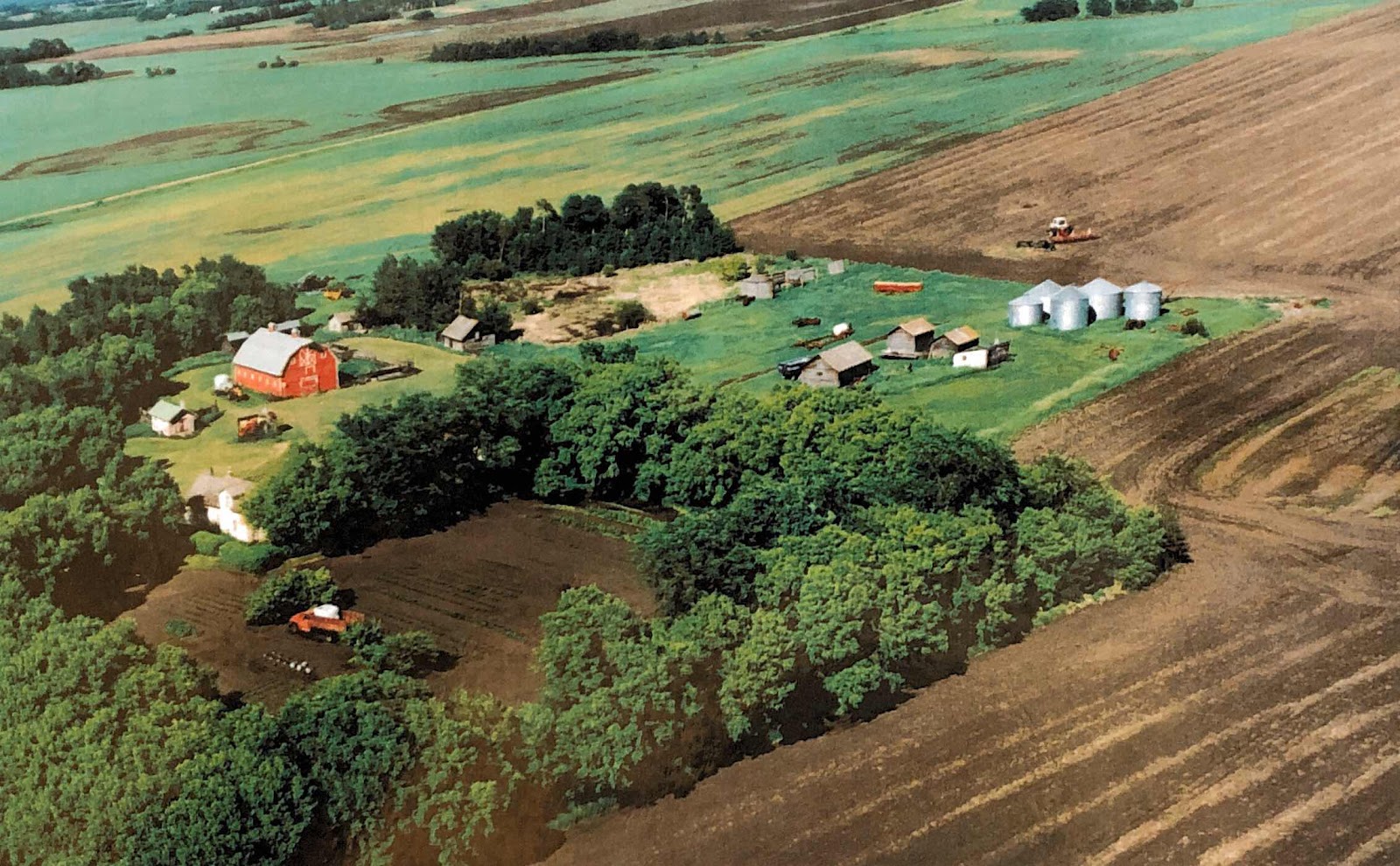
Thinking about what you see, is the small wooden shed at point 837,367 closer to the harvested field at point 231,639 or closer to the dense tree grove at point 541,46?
the dense tree grove at point 541,46

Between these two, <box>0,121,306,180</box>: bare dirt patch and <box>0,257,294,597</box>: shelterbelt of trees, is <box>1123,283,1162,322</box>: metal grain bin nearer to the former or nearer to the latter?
<box>0,257,294,597</box>: shelterbelt of trees

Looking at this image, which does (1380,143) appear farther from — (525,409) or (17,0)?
(17,0)

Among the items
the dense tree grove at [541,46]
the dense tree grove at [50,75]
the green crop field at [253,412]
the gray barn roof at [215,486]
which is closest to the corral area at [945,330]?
the green crop field at [253,412]

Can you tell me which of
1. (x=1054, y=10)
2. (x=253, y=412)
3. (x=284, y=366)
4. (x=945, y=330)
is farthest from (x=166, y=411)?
(x=1054, y=10)

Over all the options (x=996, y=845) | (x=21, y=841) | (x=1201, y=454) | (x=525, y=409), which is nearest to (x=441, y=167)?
(x=525, y=409)

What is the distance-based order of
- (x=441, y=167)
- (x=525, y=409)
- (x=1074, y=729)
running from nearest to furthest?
(x=1074, y=729) < (x=525, y=409) < (x=441, y=167)

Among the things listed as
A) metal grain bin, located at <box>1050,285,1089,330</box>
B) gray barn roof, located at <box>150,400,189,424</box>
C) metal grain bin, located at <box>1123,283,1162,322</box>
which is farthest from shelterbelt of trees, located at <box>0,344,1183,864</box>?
metal grain bin, located at <box>1123,283,1162,322</box>

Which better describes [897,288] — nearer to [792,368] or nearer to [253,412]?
[792,368]
